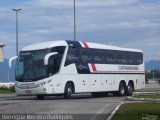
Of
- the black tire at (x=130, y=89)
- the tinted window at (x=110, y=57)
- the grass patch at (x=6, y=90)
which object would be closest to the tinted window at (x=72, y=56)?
the tinted window at (x=110, y=57)

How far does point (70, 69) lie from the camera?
32.1 m

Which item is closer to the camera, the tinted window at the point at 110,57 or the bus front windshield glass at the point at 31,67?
the bus front windshield glass at the point at 31,67

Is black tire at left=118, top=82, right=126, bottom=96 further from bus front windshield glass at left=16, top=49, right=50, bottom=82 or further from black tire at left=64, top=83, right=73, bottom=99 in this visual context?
bus front windshield glass at left=16, top=49, right=50, bottom=82

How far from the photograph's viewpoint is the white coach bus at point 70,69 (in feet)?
101

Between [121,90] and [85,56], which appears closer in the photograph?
[85,56]

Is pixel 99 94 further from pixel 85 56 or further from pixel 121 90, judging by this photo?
pixel 85 56

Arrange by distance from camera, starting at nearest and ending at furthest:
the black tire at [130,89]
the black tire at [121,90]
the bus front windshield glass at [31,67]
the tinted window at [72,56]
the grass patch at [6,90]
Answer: the bus front windshield glass at [31,67]
the tinted window at [72,56]
the black tire at [121,90]
the black tire at [130,89]
the grass patch at [6,90]

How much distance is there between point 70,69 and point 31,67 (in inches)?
98.0

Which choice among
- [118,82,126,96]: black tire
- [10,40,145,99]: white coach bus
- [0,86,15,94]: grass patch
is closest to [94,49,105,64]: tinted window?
[10,40,145,99]: white coach bus

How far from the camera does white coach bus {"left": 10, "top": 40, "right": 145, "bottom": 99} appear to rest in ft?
101

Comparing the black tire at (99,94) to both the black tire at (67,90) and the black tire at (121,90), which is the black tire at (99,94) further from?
the black tire at (67,90)

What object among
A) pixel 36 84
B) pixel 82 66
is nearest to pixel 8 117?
pixel 36 84

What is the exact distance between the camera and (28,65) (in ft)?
102

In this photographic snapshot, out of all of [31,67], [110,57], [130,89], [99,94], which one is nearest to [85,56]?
[110,57]
